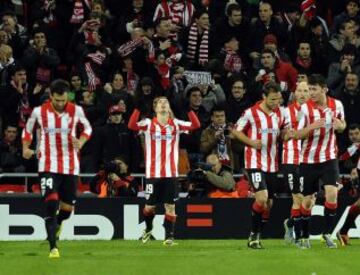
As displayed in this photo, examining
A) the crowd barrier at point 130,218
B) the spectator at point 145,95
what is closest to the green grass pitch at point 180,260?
the crowd barrier at point 130,218

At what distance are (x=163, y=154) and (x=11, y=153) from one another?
382cm

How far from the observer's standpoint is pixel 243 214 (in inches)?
908

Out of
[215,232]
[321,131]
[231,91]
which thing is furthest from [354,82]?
[321,131]

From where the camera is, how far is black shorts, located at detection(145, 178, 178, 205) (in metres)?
21.0

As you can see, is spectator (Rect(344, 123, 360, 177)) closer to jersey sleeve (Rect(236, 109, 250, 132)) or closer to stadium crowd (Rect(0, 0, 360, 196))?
stadium crowd (Rect(0, 0, 360, 196))

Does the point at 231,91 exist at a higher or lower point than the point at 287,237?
higher

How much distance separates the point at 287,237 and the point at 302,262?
474 centimetres

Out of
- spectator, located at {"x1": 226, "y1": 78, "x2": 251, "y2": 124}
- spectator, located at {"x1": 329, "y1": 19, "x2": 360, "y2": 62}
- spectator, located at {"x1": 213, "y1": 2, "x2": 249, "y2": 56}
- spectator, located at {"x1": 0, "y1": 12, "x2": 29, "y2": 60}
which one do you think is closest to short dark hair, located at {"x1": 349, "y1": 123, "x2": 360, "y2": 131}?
spectator, located at {"x1": 226, "y1": 78, "x2": 251, "y2": 124}

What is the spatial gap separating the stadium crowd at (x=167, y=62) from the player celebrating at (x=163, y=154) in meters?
2.12

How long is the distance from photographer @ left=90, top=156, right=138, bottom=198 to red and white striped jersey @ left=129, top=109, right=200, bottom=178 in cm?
170

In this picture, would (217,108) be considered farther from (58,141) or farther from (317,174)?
(58,141)

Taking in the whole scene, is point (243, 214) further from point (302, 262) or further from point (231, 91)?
point (302, 262)

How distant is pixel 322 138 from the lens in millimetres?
19250

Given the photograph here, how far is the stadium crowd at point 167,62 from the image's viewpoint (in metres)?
24.2
